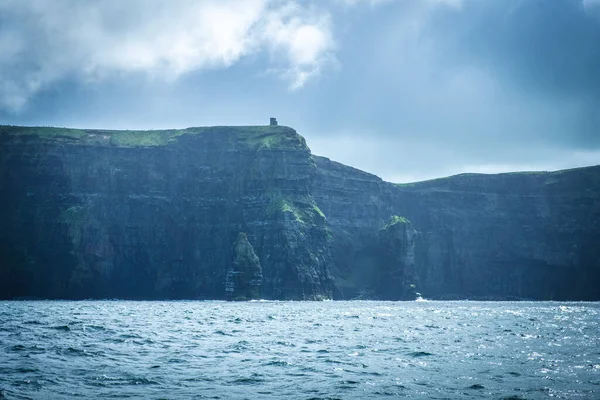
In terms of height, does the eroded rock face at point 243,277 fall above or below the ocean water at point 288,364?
above

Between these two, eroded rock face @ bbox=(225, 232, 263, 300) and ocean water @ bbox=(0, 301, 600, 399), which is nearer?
ocean water @ bbox=(0, 301, 600, 399)

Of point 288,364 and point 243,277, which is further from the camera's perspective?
point 243,277

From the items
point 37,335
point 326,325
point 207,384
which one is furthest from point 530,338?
point 37,335

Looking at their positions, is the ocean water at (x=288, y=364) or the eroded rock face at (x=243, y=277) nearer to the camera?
the ocean water at (x=288, y=364)

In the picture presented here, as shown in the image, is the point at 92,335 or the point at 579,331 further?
the point at 579,331

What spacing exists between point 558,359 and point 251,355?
67.9ft

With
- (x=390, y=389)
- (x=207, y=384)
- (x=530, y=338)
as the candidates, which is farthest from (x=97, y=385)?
(x=530, y=338)

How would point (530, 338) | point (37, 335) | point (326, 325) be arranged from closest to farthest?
point (37, 335), point (530, 338), point (326, 325)

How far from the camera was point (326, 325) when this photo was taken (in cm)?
8231

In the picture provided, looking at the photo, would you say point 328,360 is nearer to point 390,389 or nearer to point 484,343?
point 390,389

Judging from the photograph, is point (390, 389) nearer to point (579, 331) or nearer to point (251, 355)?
point (251, 355)

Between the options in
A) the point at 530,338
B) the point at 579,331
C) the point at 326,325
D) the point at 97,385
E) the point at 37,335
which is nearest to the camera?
the point at 97,385

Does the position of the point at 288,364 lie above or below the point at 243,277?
below

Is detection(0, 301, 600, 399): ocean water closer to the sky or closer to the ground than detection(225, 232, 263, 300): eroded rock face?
closer to the ground
